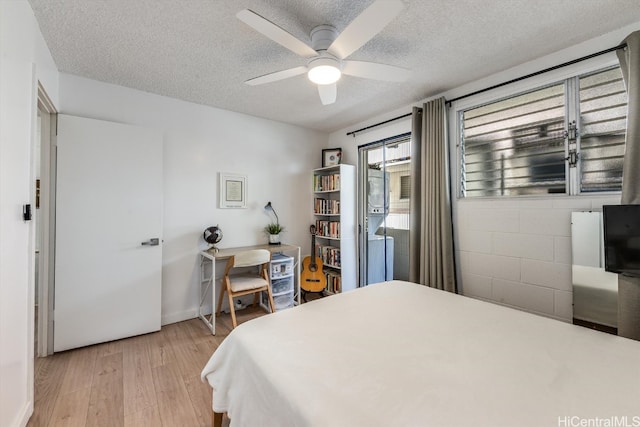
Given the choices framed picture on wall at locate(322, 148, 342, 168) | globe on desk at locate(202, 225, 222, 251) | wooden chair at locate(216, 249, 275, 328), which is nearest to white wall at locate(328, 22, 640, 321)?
framed picture on wall at locate(322, 148, 342, 168)

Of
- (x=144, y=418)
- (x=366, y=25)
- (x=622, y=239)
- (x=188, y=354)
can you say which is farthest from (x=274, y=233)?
(x=622, y=239)

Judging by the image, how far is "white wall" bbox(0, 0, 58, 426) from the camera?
1.23 meters

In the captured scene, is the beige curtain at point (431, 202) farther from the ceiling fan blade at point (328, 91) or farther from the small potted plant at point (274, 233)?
the small potted plant at point (274, 233)

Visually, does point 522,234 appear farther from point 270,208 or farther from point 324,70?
point 270,208

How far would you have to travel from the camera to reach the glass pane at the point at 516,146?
6.57 ft

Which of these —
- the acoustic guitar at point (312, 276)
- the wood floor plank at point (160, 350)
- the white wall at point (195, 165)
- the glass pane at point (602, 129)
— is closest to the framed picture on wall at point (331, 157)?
the white wall at point (195, 165)

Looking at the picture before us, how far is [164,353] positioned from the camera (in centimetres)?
221

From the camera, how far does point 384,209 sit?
346 cm

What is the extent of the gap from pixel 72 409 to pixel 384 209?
10.7ft

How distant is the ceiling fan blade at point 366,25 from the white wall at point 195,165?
6.38ft

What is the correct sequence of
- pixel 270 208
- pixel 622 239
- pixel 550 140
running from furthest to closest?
1. pixel 270 208
2. pixel 550 140
3. pixel 622 239

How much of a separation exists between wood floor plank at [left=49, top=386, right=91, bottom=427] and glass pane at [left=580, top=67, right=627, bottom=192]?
11.7 ft

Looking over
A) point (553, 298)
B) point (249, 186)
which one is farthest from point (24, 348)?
point (553, 298)

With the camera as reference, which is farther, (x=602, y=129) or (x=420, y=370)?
(x=602, y=129)
